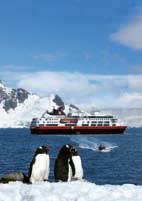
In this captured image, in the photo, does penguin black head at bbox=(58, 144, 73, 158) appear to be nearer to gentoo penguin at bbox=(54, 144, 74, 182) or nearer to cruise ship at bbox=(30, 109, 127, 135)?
gentoo penguin at bbox=(54, 144, 74, 182)

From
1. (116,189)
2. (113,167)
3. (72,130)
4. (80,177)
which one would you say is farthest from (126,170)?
(72,130)

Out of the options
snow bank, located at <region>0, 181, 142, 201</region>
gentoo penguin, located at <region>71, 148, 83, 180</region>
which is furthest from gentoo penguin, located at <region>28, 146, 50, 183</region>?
snow bank, located at <region>0, 181, 142, 201</region>

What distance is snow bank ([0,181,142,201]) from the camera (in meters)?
14.4

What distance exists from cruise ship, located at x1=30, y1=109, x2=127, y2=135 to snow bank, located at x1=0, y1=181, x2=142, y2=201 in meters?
149

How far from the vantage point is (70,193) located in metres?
14.8

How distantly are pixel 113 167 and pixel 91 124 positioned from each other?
105825 millimetres

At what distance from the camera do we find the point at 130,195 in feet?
48.4

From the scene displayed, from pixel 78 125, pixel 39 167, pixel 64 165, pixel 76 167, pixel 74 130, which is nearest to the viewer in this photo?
pixel 39 167

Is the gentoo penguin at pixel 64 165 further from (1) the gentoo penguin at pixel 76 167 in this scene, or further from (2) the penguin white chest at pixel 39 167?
(1) the gentoo penguin at pixel 76 167

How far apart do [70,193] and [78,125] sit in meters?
153

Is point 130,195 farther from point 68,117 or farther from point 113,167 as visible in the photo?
point 68,117

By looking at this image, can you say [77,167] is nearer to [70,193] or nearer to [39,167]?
[39,167]

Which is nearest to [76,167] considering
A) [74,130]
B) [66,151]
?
[66,151]

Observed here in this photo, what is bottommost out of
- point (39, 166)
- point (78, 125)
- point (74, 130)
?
point (39, 166)
